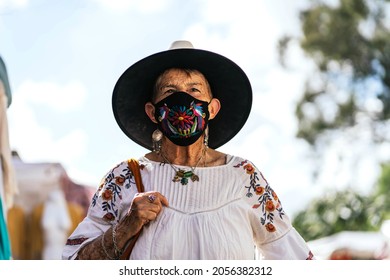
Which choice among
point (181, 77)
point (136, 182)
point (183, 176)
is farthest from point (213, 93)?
point (136, 182)

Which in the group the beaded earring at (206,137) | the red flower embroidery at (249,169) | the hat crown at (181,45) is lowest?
the red flower embroidery at (249,169)

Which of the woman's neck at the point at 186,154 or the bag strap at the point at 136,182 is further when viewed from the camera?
the woman's neck at the point at 186,154

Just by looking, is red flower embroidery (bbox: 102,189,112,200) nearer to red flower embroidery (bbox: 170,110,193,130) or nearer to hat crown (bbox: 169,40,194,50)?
red flower embroidery (bbox: 170,110,193,130)

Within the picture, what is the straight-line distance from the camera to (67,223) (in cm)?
693

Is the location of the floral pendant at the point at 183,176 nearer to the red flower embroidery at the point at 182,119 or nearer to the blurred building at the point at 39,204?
the red flower embroidery at the point at 182,119

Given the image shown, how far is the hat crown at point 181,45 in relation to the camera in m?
3.13

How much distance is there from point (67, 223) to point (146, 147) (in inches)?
153

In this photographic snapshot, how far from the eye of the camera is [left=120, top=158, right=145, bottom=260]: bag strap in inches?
114

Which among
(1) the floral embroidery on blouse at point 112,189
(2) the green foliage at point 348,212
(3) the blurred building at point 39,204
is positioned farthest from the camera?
(2) the green foliage at point 348,212

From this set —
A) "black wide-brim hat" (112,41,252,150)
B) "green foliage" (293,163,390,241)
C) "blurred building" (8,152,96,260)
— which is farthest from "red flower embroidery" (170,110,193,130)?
"green foliage" (293,163,390,241)

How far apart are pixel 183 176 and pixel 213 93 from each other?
42 centimetres

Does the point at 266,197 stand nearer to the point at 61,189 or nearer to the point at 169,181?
the point at 169,181

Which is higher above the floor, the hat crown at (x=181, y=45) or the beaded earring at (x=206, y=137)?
the hat crown at (x=181, y=45)

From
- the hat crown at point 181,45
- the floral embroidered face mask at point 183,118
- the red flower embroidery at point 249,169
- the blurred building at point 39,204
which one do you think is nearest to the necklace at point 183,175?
the floral embroidered face mask at point 183,118
